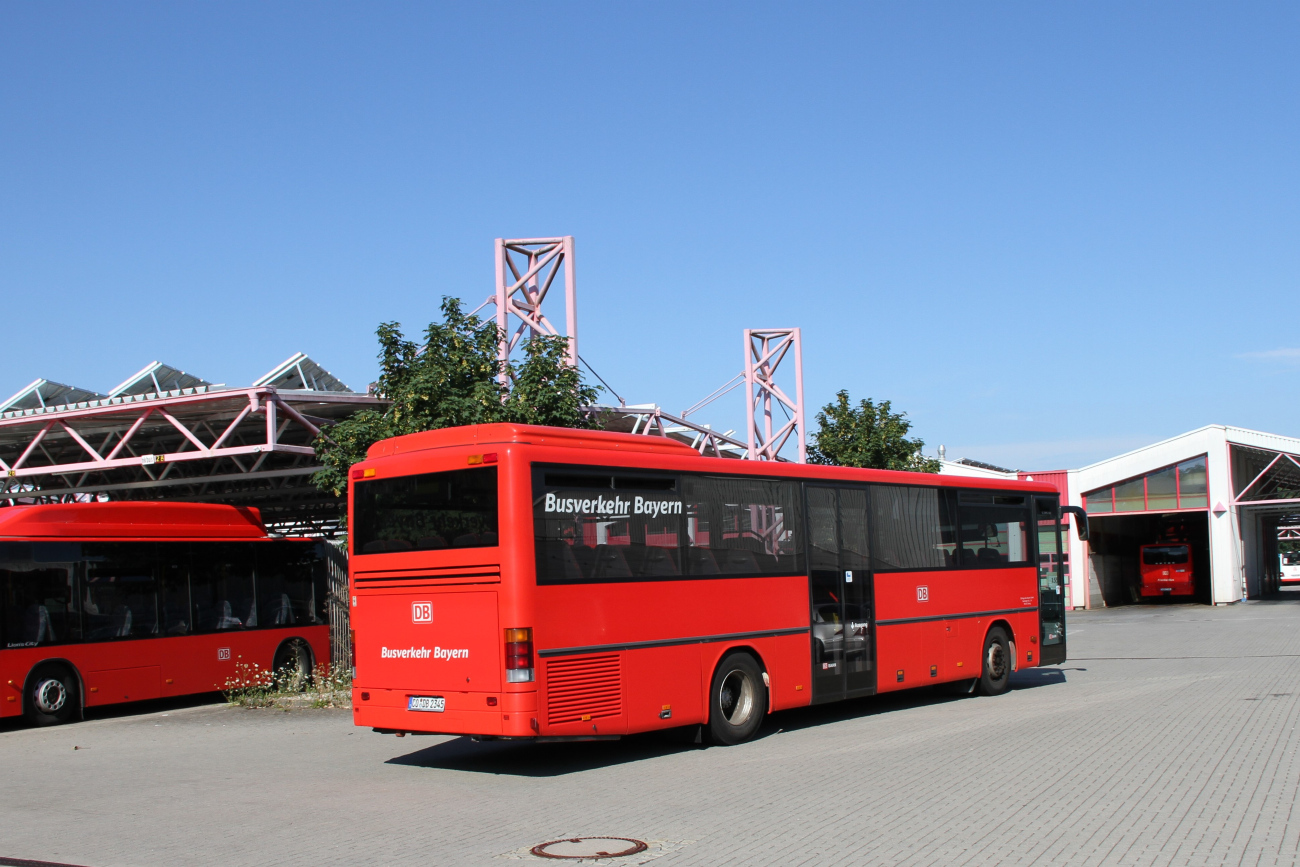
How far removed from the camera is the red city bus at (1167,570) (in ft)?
141

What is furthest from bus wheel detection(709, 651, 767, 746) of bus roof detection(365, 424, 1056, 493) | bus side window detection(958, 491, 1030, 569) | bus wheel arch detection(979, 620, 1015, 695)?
bus wheel arch detection(979, 620, 1015, 695)

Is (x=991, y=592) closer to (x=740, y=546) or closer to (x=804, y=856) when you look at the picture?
(x=740, y=546)

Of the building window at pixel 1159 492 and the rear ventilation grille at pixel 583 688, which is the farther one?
the building window at pixel 1159 492

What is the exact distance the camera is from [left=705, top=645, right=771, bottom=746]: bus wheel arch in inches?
453

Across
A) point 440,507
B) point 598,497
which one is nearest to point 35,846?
point 440,507

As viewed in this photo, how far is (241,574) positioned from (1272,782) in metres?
14.2

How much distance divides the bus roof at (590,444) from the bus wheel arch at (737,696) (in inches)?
70.4

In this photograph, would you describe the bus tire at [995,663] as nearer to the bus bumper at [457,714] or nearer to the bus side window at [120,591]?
the bus bumper at [457,714]

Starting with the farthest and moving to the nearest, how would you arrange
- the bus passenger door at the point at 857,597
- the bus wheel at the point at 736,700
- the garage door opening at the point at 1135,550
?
1. the garage door opening at the point at 1135,550
2. the bus passenger door at the point at 857,597
3. the bus wheel at the point at 736,700

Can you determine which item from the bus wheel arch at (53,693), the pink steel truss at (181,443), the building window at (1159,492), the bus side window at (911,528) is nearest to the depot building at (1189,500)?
the building window at (1159,492)

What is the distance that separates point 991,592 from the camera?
15.6m

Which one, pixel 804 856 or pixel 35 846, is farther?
pixel 35 846

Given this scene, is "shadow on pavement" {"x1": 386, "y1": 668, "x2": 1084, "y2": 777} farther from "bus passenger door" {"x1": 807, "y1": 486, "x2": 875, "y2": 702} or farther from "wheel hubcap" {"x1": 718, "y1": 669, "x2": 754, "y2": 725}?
"bus passenger door" {"x1": 807, "y1": 486, "x2": 875, "y2": 702}

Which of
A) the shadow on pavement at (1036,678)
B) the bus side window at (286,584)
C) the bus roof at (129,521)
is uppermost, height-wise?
the bus roof at (129,521)
